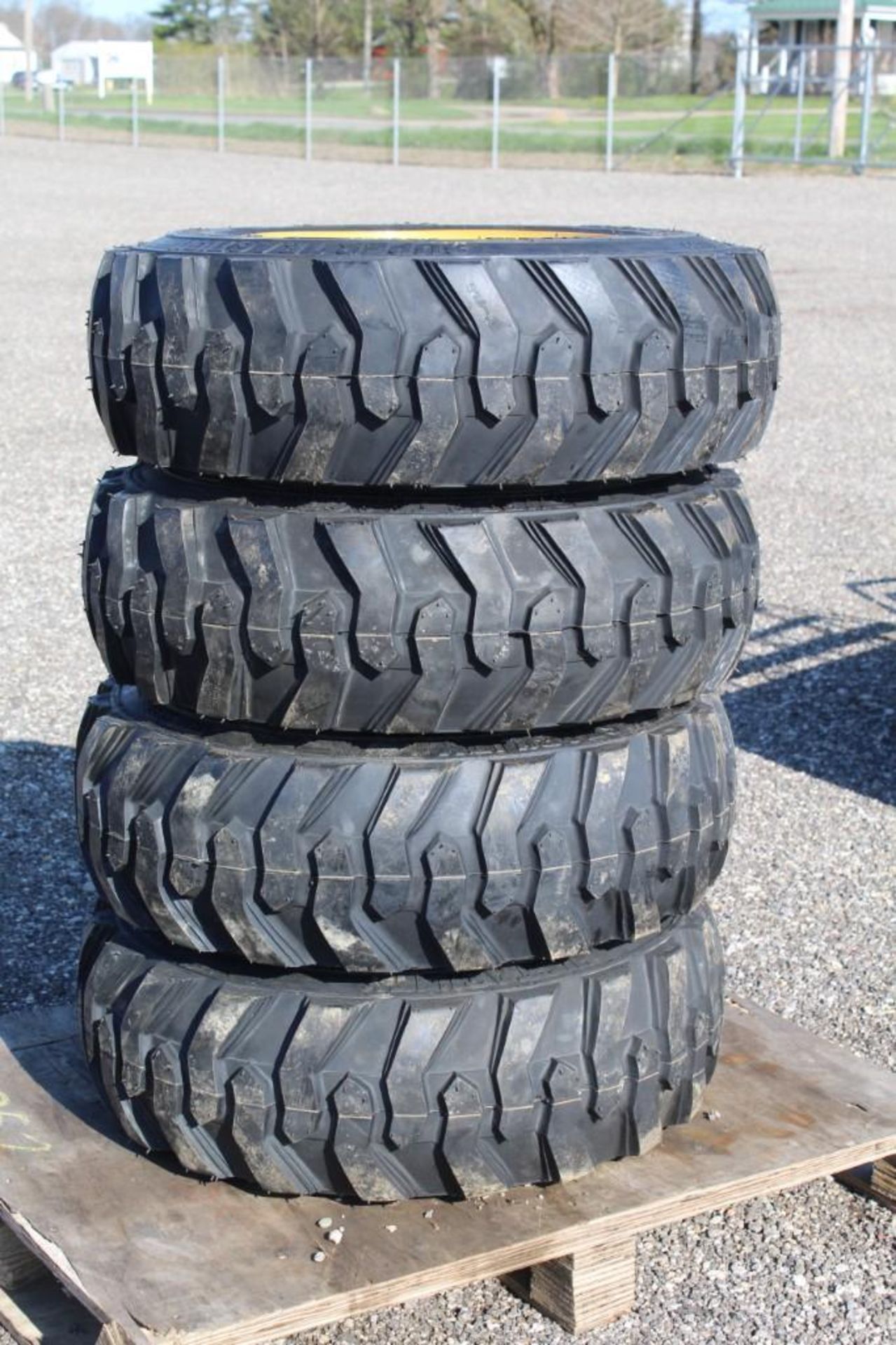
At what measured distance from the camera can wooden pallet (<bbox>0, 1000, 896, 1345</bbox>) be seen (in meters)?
2.74

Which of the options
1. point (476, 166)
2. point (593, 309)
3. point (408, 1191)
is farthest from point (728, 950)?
point (476, 166)

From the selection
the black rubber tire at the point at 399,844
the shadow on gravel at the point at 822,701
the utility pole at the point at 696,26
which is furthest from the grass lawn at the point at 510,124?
the black rubber tire at the point at 399,844

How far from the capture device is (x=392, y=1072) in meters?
2.91

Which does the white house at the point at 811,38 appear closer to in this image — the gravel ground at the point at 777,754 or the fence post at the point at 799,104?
the fence post at the point at 799,104

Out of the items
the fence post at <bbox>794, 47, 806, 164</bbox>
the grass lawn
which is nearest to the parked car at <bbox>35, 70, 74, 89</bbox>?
the grass lawn

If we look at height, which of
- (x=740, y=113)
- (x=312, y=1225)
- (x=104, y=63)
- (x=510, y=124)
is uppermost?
(x=104, y=63)

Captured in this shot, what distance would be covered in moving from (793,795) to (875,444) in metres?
6.03

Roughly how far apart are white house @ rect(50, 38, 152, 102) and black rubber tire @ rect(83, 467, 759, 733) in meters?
44.4

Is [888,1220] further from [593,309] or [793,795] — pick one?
[793,795]

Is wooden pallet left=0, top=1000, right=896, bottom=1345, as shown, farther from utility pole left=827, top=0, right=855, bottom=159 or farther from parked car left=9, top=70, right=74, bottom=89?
parked car left=9, top=70, right=74, bottom=89

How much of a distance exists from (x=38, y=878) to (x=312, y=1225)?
2.12m

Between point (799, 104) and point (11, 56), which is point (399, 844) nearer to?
point (799, 104)

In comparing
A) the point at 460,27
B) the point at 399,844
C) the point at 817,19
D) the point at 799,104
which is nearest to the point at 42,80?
the point at 460,27

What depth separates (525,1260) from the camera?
2889mm
